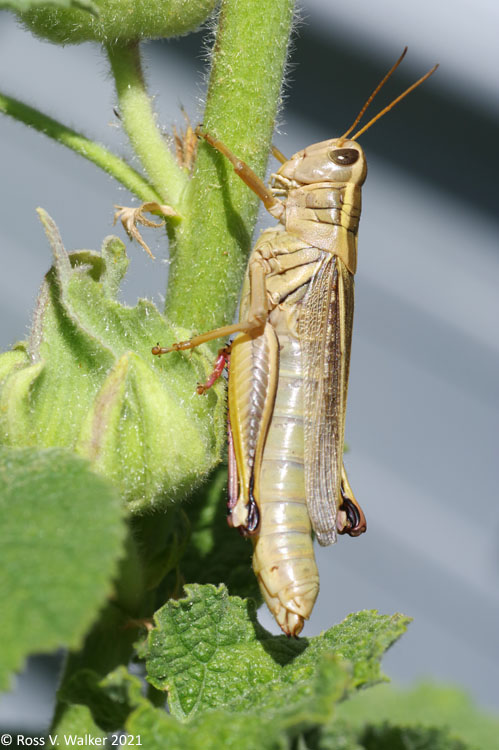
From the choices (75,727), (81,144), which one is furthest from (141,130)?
(75,727)

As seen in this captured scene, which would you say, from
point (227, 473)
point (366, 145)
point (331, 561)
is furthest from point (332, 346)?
point (331, 561)

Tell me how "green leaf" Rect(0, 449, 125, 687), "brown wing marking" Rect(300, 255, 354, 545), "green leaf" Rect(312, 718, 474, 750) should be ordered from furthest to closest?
1. "brown wing marking" Rect(300, 255, 354, 545)
2. "green leaf" Rect(312, 718, 474, 750)
3. "green leaf" Rect(0, 449, 125, 687)

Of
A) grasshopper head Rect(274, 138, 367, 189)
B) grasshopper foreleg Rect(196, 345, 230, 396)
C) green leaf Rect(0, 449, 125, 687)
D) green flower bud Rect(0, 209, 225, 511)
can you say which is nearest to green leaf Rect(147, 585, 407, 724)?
green flower bud Rect(0, 209, 225, 511)

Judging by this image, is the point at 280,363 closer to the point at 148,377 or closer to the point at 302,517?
the point at 302,517

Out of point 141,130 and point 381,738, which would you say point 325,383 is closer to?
point 141,130

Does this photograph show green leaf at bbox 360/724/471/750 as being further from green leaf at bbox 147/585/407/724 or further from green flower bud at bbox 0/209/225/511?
green flower bud at bbox 0/209/225/511
